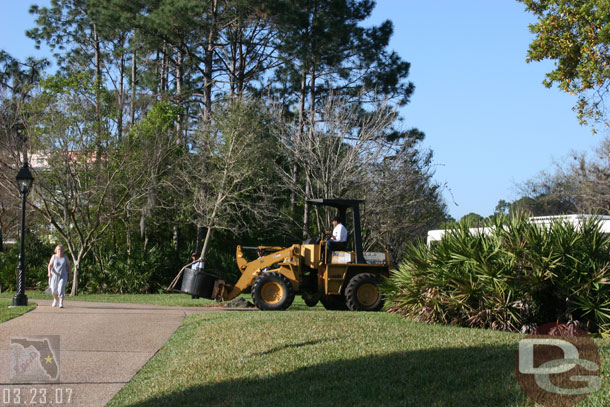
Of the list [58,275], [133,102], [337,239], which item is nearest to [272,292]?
[337,239]

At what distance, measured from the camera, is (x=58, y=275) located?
58.3 feet

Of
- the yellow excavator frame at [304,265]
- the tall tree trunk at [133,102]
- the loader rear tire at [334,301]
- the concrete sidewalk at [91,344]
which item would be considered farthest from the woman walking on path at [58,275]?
the tall tree trunk at [133,102]

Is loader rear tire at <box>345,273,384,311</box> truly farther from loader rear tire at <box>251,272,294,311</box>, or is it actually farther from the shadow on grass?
the shadow on grass

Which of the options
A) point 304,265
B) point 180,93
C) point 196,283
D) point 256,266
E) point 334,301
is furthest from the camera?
point 180,93

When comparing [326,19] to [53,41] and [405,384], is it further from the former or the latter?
[405,384]

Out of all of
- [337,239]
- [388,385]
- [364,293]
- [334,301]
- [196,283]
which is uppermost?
[337,239]

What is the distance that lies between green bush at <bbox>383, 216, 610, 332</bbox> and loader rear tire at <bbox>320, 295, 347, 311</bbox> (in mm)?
5238

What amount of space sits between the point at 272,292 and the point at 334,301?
184 cm

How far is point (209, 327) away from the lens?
12.4 metres

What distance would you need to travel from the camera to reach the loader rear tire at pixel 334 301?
1728 cm

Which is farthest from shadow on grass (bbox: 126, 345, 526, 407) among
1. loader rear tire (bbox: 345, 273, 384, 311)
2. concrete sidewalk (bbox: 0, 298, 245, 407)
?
loader rear tire (bbox: 345, 273, 384, 311)

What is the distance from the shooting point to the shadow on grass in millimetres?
6508

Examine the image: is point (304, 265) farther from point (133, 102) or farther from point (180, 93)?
point (180, 93)

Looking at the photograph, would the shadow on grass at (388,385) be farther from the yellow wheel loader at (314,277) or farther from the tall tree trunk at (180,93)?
the tall tree trunk at (180,93)
